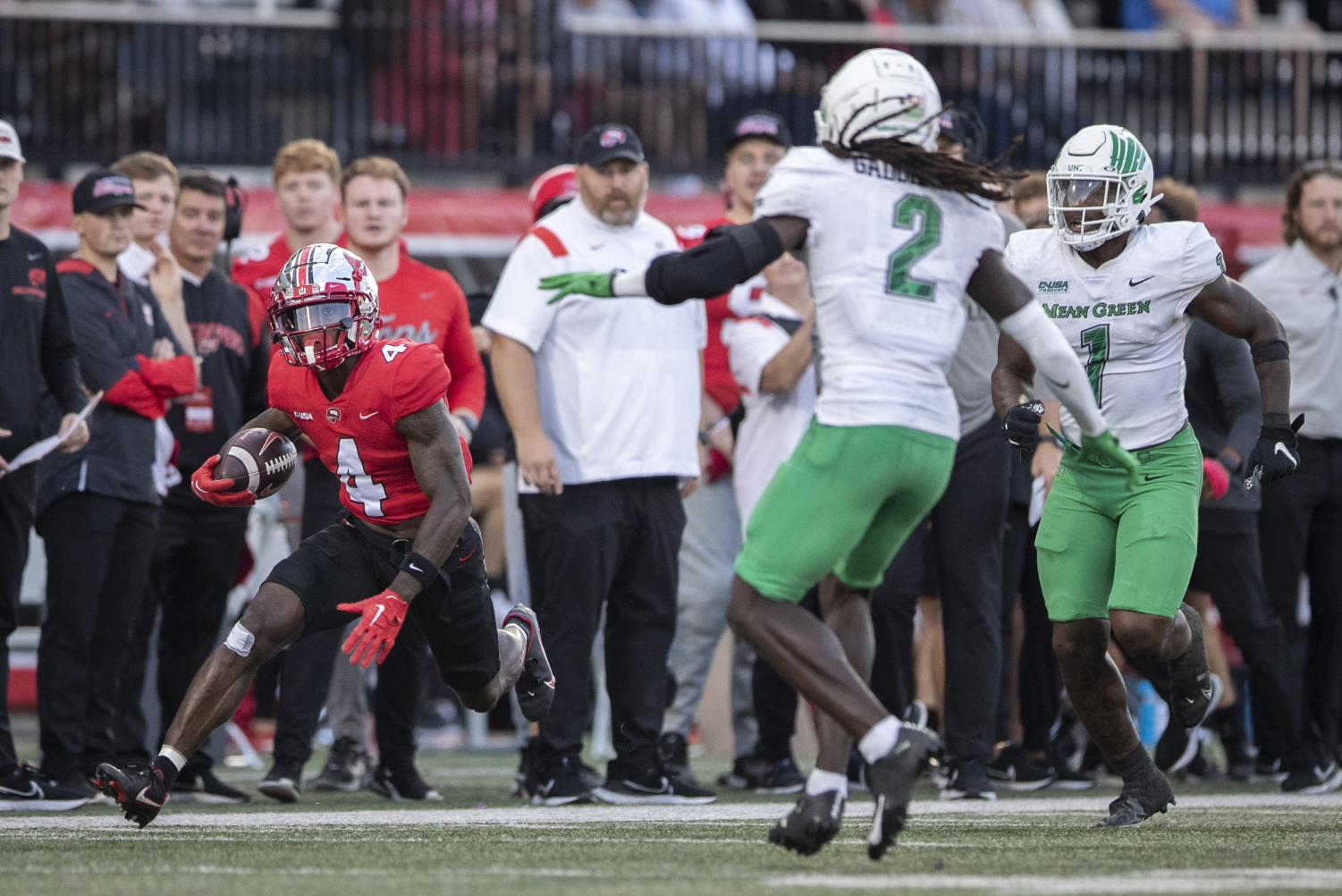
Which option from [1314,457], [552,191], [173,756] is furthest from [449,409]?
[1314,457]

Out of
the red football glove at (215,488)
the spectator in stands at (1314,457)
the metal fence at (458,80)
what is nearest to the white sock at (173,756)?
the red football glove at (215,488)

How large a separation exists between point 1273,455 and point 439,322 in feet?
10.6

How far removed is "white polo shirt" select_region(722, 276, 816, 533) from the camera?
8273mm

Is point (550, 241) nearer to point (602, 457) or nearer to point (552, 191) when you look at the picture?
point (602, 457)

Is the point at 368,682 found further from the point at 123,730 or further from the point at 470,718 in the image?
the point at 123,730

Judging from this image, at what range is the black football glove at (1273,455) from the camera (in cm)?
633

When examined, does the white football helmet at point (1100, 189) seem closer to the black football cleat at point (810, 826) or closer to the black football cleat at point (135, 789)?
the black football cleat at point (810, 826)

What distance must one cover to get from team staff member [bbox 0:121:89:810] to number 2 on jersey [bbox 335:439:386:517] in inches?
51.0

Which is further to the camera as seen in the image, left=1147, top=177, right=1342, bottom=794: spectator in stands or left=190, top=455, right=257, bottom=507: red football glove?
left=1147, top=177, right=1342, bottom=794: spectator in stands

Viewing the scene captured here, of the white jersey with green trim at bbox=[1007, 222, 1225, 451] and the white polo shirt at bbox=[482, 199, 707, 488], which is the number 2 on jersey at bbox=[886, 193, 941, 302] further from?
the white polo shirt at bbox=[482, 199, 707, 488]

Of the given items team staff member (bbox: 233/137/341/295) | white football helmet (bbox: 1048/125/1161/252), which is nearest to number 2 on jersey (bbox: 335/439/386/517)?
team staff member (bbox: 233/137/341/295)

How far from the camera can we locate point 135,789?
5.72 meters

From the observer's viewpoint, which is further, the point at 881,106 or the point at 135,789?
the point at 135,789

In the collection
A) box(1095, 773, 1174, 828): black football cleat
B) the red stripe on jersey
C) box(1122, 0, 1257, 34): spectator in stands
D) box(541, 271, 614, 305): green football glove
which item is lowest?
box(1095, 773, 1174, 828): black football cleat
